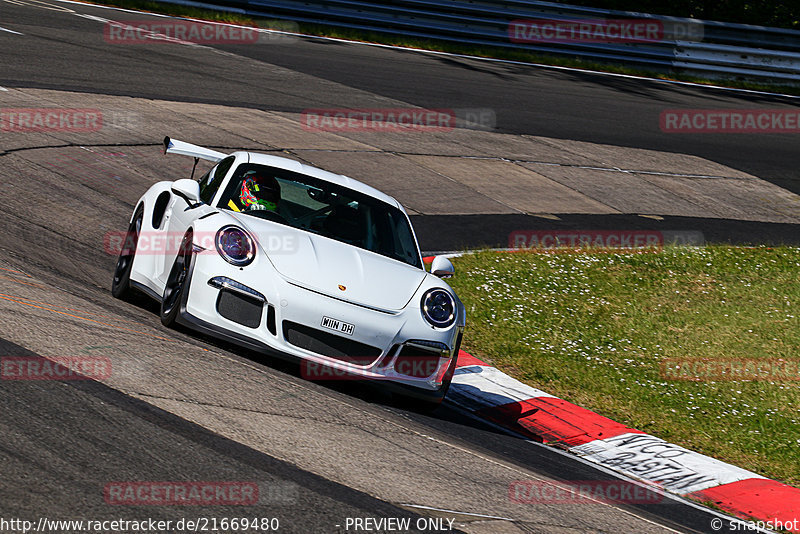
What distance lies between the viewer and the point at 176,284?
6516 mm

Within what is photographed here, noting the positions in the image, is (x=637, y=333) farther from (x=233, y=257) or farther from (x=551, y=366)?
(x=233, y=257)

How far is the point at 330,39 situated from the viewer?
2227cm

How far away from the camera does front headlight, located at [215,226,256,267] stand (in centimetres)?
621
